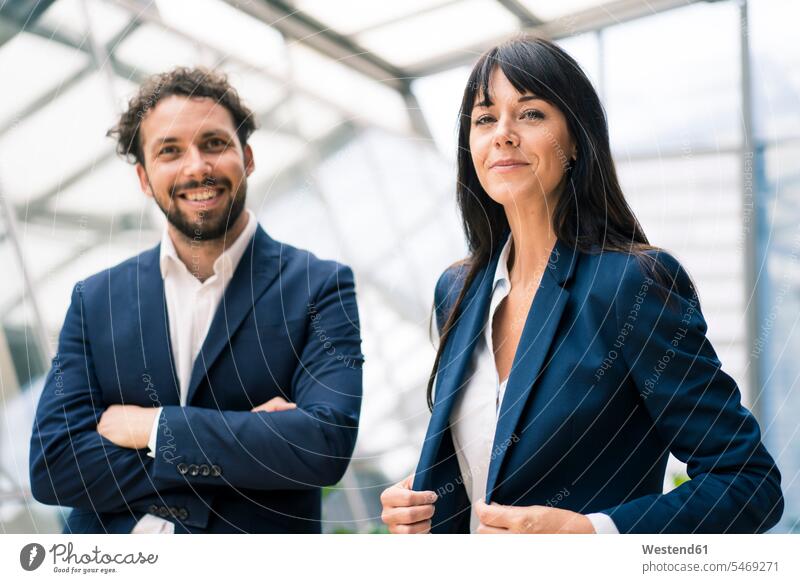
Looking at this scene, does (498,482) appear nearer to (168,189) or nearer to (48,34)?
(168,189)

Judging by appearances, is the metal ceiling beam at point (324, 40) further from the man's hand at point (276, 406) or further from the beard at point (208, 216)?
the man's hand at point (276, 406)

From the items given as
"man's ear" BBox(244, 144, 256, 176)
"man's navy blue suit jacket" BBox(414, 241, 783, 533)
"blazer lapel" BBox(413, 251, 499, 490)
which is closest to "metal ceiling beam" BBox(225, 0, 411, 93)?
"man's ear" BBox(244, 144, 256, 176)

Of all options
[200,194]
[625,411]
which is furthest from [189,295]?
[625,411]

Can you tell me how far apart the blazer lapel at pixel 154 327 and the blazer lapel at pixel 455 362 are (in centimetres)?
52

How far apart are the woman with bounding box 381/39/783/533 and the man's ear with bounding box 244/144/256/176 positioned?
1.52 feet

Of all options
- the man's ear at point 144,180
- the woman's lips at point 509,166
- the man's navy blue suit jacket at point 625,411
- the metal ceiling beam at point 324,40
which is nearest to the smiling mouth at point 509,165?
the woman's lips at point 509,166

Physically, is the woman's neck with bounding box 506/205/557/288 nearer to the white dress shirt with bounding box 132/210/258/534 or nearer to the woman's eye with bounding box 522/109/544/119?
the woman's eye with bounding box 522/109/544/119

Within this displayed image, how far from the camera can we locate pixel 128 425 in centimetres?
143

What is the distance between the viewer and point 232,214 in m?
1.52

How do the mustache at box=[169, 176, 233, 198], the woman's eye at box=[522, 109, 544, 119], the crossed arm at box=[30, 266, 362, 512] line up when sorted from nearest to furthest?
the woman's eye at box=[522, 109, 544, 119]
the crossed arm at box=[30, 266, 362, 512]
the mustache at box=[169, 176, 233, 198]

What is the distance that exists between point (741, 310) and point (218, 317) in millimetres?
1128

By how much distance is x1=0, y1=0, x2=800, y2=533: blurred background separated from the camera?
1569mm
